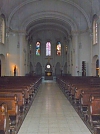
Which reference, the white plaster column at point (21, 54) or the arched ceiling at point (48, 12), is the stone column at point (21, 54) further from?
the arched ceiling at point (48, 12)

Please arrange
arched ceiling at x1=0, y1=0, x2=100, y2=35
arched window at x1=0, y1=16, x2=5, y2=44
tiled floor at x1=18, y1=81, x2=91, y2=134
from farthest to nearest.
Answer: arched ceiling at x1=0, y1=0, x2=100, y2=35 → arched window at x1=0, y1=16, x2=5, y2=44 → tiled floor at x1=18, y1=81, x2=91, y2=134

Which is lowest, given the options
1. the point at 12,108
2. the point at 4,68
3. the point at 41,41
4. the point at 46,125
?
the point at 46,125

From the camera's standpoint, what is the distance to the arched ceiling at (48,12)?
21.6 meters

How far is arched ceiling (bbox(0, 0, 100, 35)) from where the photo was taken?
21.6 meters

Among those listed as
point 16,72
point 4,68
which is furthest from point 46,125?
point 16,72

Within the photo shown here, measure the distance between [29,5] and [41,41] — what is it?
15426 mm

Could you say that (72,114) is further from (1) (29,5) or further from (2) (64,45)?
(2) (64,45)

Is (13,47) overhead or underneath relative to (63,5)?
underneath

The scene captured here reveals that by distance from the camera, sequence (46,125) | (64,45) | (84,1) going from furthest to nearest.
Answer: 1. (64,45)
2. (84,1)
3. (46,125)

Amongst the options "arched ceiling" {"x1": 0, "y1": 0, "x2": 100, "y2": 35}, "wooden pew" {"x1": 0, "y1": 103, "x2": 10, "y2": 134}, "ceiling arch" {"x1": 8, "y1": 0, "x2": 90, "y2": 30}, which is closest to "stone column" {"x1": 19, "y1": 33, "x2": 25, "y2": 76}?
"arched ceiling" {"x1": 0, "y1": 0, "x2": 100, "y2": 35}

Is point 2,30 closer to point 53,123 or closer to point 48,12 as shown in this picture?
point 48,12

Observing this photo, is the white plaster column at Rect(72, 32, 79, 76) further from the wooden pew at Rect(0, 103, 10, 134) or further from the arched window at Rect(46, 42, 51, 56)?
the wooden pew at Rect(0, 103, 10, 134)

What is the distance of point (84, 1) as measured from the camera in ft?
67.5

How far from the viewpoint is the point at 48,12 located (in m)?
24.1
